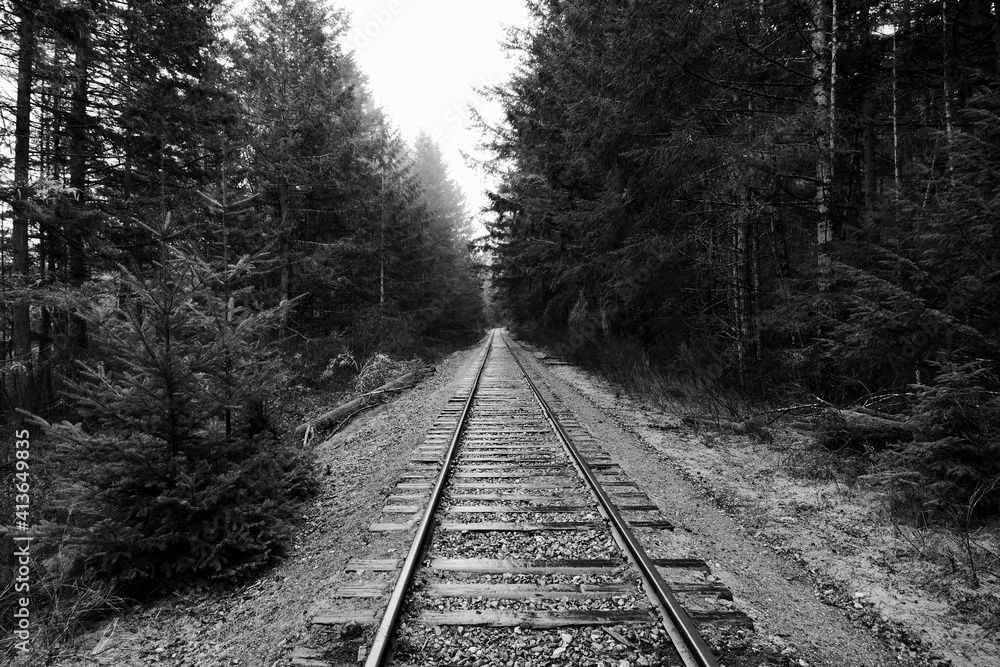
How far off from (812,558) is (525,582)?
2654 mm

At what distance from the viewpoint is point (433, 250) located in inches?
969

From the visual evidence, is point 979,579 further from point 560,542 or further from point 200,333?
point 200,333

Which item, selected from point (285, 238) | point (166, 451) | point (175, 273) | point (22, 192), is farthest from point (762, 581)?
point (285, 238)

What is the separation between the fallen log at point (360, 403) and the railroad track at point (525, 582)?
4.39 m

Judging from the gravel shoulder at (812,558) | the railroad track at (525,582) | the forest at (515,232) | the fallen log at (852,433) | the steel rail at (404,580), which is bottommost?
the gravel shoulder at (812,558)

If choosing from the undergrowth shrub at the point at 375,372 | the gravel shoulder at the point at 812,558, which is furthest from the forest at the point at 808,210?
the undergrowth shrub at the point at 375,372

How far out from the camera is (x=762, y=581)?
11.8 ft

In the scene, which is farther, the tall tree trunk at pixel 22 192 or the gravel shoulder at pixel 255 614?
the tall tree trunk at pixel 22 192

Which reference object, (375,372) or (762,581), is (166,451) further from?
(375,372)

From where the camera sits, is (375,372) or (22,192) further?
(375,372)

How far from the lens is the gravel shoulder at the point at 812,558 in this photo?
2.88 m

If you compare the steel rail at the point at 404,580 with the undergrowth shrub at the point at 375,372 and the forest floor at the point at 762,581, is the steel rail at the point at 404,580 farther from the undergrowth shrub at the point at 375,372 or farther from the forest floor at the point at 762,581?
the undergrowth shrub at the point at 375,372

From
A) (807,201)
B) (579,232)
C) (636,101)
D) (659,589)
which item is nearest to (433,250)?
(579,232)

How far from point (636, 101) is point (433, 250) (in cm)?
1735
